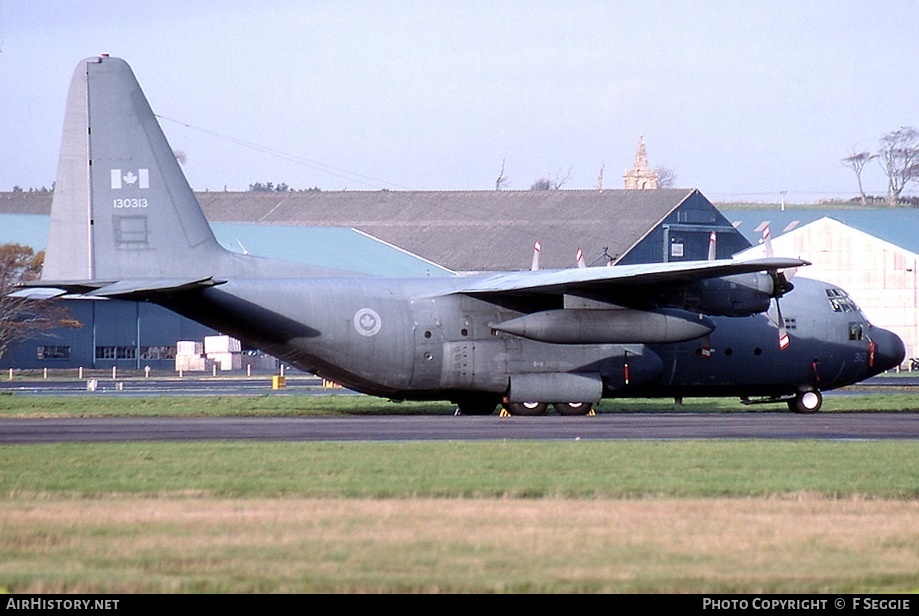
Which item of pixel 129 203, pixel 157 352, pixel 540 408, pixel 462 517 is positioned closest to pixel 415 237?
pixel 157 352

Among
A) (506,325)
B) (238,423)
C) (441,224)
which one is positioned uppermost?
(441,224)

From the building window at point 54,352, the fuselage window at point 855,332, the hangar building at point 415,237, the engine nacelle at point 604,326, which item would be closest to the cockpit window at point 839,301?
the fuselage window at point 855,332

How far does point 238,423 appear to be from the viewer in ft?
95.8

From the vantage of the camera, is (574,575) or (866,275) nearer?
(574,575)

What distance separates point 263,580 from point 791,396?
27638mm

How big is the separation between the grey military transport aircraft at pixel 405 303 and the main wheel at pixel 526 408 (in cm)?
4

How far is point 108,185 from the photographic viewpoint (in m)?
30.6

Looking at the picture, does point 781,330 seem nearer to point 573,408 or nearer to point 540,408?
point 573,408

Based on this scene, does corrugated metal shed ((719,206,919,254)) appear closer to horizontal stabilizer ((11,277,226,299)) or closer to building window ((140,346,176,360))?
building window ((140,346,176,360))

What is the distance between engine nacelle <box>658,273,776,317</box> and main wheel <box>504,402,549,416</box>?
452cm

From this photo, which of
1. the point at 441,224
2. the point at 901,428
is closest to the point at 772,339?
the point at 901,428

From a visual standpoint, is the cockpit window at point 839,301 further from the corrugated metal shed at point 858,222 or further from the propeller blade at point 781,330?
the corrugated metal shed at point 858,222

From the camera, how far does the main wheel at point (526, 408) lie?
1298 inches
